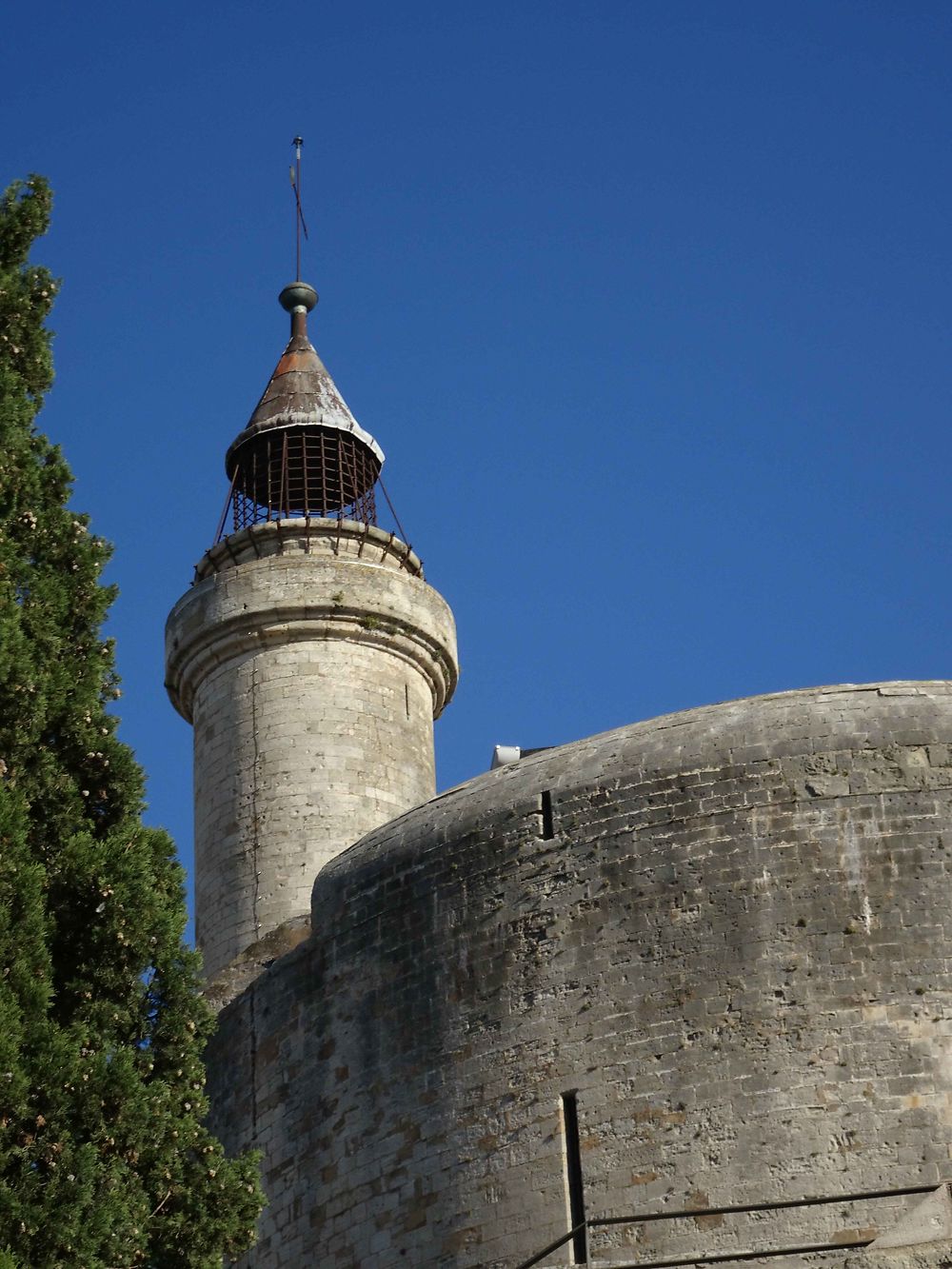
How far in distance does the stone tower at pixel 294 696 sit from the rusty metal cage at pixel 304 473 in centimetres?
7

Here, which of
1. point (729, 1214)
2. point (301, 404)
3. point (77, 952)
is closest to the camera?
point (77, 952)

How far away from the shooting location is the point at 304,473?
25.8m

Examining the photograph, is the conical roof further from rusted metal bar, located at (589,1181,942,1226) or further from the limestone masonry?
rusted metal bar, located at (589,1181,942,1226)

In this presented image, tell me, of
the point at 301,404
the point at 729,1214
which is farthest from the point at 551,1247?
the point at 301,404

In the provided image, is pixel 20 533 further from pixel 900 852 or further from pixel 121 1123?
pixel 900 852

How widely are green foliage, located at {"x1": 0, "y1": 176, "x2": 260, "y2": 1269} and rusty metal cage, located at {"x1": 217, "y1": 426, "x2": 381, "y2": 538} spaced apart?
11434mm

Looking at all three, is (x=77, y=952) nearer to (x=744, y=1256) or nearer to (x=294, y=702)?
(x=744, y=1256)

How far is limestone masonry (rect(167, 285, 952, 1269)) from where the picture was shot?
15.8 metres

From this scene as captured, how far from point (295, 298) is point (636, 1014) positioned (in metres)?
13.6

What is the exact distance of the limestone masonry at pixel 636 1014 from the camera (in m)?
15.8

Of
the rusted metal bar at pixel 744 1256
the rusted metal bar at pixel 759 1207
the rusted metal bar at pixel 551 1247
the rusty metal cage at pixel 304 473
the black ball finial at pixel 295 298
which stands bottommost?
the rusted metal bar at pixel 744 1256

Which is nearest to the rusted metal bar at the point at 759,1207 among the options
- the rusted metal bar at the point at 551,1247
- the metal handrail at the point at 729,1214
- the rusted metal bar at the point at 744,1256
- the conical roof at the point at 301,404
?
the metal handrail at the point at 729,1214

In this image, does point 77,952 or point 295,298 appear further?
point 295,298

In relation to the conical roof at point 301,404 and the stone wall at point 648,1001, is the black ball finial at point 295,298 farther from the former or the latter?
the stone wall at point 648,1001
